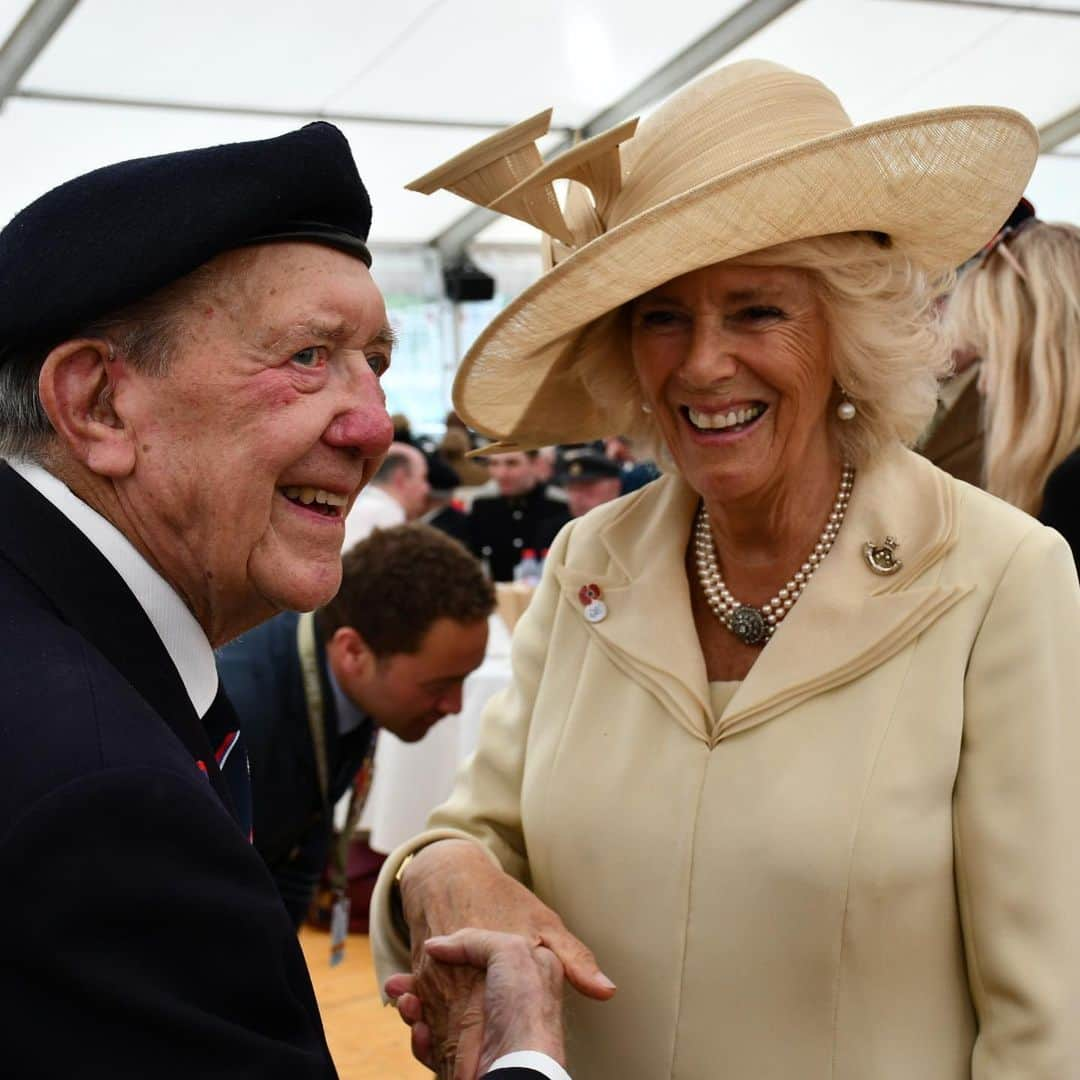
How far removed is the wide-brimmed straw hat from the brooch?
1.20 feet

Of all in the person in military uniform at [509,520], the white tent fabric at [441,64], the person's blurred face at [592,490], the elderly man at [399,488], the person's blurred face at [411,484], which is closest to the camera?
the elderly man at [399,488]

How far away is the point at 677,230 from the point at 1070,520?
1114 mm

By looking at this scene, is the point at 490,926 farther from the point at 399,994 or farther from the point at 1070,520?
the point at 1070,520

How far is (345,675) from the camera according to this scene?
10.4ft

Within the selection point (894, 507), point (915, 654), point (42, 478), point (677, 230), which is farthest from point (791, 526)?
point (42, 478)

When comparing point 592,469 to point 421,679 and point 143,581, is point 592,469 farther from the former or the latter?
point 143,581

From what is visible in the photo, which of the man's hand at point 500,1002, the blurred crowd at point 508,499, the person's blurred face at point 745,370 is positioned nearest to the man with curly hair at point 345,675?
the man's hand at point 500,1002

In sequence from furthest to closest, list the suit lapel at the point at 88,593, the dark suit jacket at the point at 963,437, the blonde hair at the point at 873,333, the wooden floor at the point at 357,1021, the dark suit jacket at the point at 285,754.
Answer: the wooden floor at the point at 357,1021 → the dark suit jacket at the point at 963,437 → the dark suit jacket at the point at 285,754 → the blonde hair at the point at 873,333 → the suit lapel at the point at 88,593

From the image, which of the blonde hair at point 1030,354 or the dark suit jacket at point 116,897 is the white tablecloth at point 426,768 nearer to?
the blonde hair at point 1030,354

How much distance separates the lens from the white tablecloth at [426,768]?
540 cm

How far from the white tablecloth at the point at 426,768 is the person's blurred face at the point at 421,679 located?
2014 millimetres

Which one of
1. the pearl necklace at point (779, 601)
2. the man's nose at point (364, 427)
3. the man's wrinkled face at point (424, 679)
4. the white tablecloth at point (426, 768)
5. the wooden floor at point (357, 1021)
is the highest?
the man's nose at point (364, 427)

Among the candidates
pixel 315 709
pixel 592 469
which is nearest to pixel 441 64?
pixel 592 469

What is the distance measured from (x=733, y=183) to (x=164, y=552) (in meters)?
0.82
